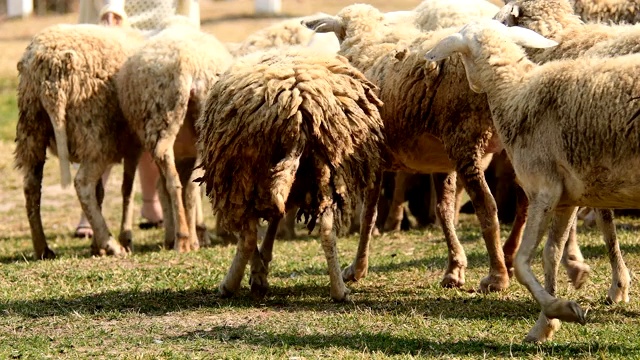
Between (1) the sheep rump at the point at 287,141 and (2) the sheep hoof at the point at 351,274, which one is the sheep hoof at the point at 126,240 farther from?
(1) the sheep rump at the point at 287,141

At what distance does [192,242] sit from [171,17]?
8.08 feet

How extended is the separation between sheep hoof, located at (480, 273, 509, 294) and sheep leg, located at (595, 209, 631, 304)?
0.65 metres

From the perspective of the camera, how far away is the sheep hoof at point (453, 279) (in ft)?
24.3

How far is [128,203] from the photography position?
1020 centimetres

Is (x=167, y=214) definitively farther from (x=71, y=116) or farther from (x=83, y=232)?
(x=83, y=232)

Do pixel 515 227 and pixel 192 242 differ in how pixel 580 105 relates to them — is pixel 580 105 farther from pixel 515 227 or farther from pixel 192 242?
pixel 192 242

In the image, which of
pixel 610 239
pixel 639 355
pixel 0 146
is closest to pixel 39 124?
pixel 610 239

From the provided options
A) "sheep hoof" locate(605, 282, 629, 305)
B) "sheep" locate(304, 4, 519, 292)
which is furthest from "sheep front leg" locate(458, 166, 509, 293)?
"sheep hoof" locate(605, 282, 629, 305)

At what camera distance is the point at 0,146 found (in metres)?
16.8

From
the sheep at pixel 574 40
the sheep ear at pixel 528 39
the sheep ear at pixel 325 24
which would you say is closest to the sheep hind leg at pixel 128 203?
the sheep ear at pixel 325 24

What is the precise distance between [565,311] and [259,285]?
7.72ft

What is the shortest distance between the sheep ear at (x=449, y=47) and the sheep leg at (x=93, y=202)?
3809 mm

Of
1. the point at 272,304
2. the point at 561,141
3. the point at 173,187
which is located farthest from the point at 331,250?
→ the point at 173,187

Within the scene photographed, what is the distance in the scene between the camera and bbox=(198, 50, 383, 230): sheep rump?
659 centimetres
